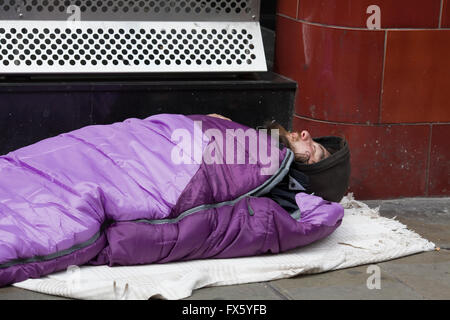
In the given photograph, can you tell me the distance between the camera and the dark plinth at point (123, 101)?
365 centimetres

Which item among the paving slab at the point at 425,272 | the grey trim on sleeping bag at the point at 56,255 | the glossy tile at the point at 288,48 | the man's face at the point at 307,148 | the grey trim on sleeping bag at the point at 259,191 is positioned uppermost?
the glossy tile at the point at 288,48

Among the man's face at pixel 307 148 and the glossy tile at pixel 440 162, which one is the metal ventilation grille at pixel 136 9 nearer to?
the man's face at pixel 307 148

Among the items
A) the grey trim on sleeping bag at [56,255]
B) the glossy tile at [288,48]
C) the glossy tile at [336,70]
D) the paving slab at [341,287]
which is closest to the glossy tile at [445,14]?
the glossy tile at [336,70]

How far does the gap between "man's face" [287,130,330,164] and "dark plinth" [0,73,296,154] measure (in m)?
0.42

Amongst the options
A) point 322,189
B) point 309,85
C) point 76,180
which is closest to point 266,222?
point 322,189

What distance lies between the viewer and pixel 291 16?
407 centimetres

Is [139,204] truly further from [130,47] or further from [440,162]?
[440,162]

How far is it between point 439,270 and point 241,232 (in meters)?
0.82

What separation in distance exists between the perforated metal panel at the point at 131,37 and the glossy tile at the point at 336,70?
202mm

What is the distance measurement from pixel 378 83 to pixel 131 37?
1.20 m

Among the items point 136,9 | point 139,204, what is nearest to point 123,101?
point 136,9

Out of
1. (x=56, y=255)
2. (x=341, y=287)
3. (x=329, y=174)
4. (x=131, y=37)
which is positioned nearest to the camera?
(x=56, y=255)

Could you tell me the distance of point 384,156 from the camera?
407 centimetres

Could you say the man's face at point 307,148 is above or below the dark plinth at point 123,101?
below
